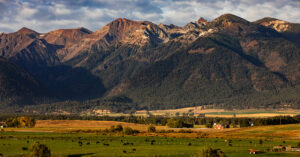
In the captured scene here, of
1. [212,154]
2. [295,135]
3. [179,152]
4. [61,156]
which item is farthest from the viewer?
[295,135]

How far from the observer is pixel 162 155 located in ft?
340

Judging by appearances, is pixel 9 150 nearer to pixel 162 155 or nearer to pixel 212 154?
pixel 162 155

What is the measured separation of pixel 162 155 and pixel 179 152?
770cm

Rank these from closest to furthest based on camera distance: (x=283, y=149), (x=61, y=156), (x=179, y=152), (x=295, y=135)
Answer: (x=61, y=156) < (x=179, y=152) < (x=283, y=149) < (x=295, y=135)

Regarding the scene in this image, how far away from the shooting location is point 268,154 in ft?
352

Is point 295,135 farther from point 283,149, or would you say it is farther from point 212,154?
point 212,154

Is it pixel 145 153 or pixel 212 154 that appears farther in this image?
pixel 145 153

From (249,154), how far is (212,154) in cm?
2644

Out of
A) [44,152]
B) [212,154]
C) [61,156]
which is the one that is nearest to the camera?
[212,154]

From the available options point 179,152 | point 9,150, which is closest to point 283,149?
point 179,152

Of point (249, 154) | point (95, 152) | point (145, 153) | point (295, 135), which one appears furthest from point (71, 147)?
point (295, 135)

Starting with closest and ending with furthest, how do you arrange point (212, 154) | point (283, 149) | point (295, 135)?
point (212, 154), point (283, 149), point (295, 135)

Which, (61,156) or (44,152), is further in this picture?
(61,156)

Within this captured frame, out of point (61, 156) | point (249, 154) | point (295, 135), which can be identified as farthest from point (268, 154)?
point (295, 135)
